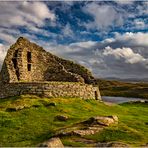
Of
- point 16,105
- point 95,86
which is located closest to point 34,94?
point 16,105

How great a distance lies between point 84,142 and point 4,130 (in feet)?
23.8

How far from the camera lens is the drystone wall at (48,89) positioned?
39781mm

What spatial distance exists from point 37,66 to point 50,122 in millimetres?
20137

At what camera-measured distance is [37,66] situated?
5012cm

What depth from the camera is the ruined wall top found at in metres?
47.5

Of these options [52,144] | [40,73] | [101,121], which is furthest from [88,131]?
[40,73]

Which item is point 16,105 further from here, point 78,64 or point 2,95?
point 78,64

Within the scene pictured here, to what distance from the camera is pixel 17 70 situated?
4741 centimetres

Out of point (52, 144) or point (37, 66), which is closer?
point (52, 144)

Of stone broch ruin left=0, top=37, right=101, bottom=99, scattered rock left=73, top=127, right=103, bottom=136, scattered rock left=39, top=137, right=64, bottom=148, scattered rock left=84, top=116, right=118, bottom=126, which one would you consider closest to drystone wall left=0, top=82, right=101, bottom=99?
stone broch ruin left=0, top=37, right=101, bottom=99

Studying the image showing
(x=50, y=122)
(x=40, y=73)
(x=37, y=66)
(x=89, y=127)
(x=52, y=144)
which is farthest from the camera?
(x=40, y=73)

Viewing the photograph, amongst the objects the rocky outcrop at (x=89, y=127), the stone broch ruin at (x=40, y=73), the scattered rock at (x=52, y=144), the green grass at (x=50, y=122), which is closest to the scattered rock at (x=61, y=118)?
the green grass at (x=50, y=122)

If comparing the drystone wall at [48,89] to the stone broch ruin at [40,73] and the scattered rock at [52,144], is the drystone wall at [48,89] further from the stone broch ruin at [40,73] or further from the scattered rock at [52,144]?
the scattered rock at [52,144]

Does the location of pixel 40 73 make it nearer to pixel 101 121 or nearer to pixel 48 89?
pixel 48 89
